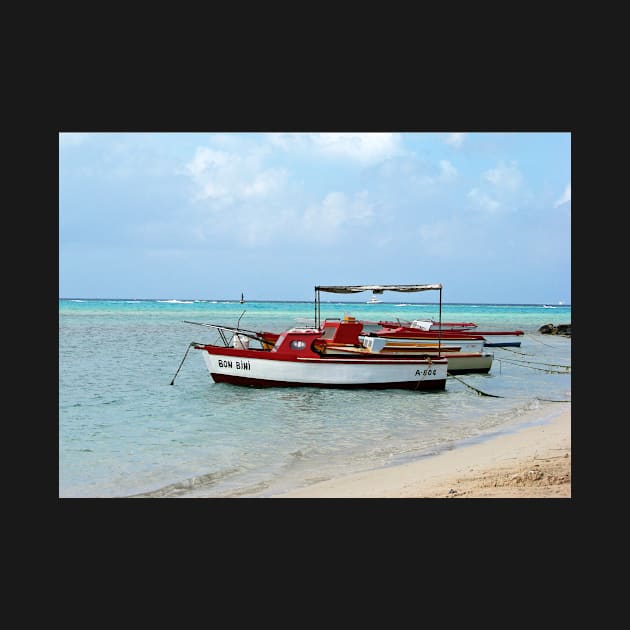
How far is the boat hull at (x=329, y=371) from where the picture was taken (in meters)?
16.4

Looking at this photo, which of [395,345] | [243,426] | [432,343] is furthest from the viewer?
[432,343]

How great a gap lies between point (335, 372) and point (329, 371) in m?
0.16

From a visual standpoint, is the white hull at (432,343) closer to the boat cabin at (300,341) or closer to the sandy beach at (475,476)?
the boat cabin at (300,341)

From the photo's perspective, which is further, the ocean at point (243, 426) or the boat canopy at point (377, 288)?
the boat canopy at point (377, 288)

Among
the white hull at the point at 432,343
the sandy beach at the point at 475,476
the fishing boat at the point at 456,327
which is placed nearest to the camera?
the sandy beach at the point at 475,476

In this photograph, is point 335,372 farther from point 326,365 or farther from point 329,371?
point 326,365

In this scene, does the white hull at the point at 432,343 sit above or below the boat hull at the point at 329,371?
above

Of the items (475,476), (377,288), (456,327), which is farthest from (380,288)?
(456,327)

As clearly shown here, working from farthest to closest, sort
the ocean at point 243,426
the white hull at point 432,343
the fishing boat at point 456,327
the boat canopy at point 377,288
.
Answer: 1. the fishing boat at point 456,327
2. the white hull at point 432,343
3. the boat canopy at point 377,288
4. the ocean at point 243,426

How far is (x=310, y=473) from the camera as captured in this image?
8820 millimetres

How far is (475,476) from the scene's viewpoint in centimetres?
792

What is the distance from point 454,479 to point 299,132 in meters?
4.83

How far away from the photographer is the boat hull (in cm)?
1636

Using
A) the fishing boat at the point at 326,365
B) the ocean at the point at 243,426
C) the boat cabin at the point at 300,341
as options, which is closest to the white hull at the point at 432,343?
the ocean at the point at 243,426
